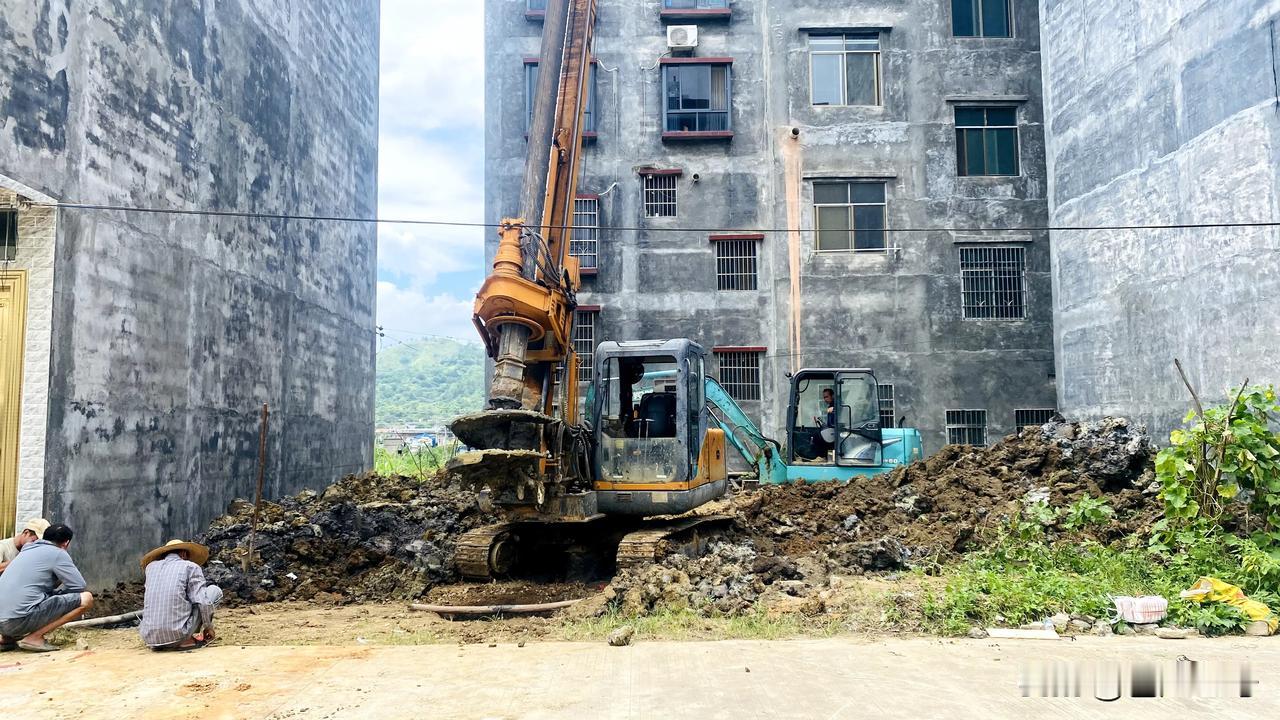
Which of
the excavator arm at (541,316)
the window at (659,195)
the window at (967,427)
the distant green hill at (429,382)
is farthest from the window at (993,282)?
the distant green hill at (429,382)

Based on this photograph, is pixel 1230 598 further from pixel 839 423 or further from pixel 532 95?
pixel 532 95

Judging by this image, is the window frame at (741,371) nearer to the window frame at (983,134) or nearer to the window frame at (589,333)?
the window frame at (589,333)

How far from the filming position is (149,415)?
11156 mm

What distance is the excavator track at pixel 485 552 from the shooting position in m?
9.77

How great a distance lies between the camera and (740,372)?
21.2 meters

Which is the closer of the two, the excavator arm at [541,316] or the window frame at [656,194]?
the excavator arm at [541,316]

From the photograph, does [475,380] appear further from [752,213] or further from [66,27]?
[66,27]

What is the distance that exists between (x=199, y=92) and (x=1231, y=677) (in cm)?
1383

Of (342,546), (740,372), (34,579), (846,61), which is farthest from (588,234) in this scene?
(34,579)

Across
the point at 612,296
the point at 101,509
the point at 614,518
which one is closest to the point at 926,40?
the point at 612,296

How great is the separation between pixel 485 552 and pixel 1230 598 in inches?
287

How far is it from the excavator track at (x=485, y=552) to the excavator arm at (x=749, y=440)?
7.40m

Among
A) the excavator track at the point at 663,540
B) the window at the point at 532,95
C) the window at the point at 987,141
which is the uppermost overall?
the window at the point at 532,95

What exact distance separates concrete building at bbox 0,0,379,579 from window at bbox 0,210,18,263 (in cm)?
2
